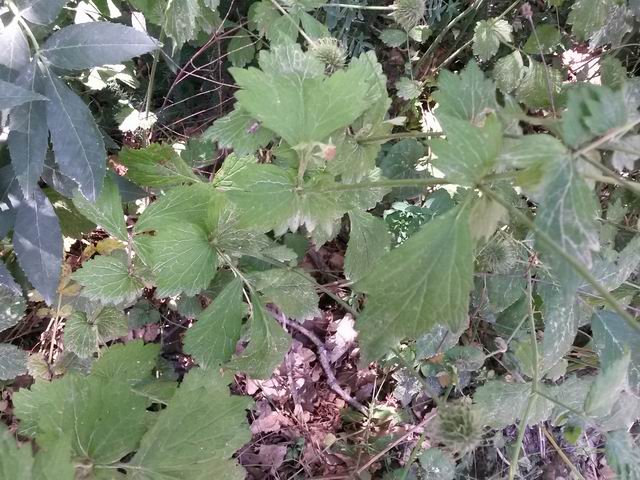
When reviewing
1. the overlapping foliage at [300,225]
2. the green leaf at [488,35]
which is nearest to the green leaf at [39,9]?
the overlapping foliage at [300,225]

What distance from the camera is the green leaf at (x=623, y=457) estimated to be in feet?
2.94

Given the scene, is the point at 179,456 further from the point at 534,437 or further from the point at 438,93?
the point at 534,437

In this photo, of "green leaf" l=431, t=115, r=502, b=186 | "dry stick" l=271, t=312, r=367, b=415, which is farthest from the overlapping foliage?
"dry stick" l=271, t=312, r=367, b=415

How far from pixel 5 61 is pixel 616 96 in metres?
1.20

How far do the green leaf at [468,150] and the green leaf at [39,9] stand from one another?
0.91 meters

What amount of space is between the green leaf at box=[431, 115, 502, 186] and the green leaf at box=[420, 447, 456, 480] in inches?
32.6

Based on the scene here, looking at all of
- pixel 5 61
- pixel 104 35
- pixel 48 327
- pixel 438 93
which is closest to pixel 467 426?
pixel 438 93

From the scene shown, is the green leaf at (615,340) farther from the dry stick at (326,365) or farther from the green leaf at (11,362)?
the green leaf at (11,362)

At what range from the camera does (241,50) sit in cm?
163

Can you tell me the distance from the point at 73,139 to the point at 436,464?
123cm

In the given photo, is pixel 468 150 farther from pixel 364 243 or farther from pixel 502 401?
pixel 502 401

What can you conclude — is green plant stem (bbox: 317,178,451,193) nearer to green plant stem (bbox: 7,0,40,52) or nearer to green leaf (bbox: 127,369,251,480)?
green leaf (bbox: 127,369,251,480)

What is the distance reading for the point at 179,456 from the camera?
0.93m

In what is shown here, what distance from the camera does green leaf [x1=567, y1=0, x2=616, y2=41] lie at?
140 centimetres
